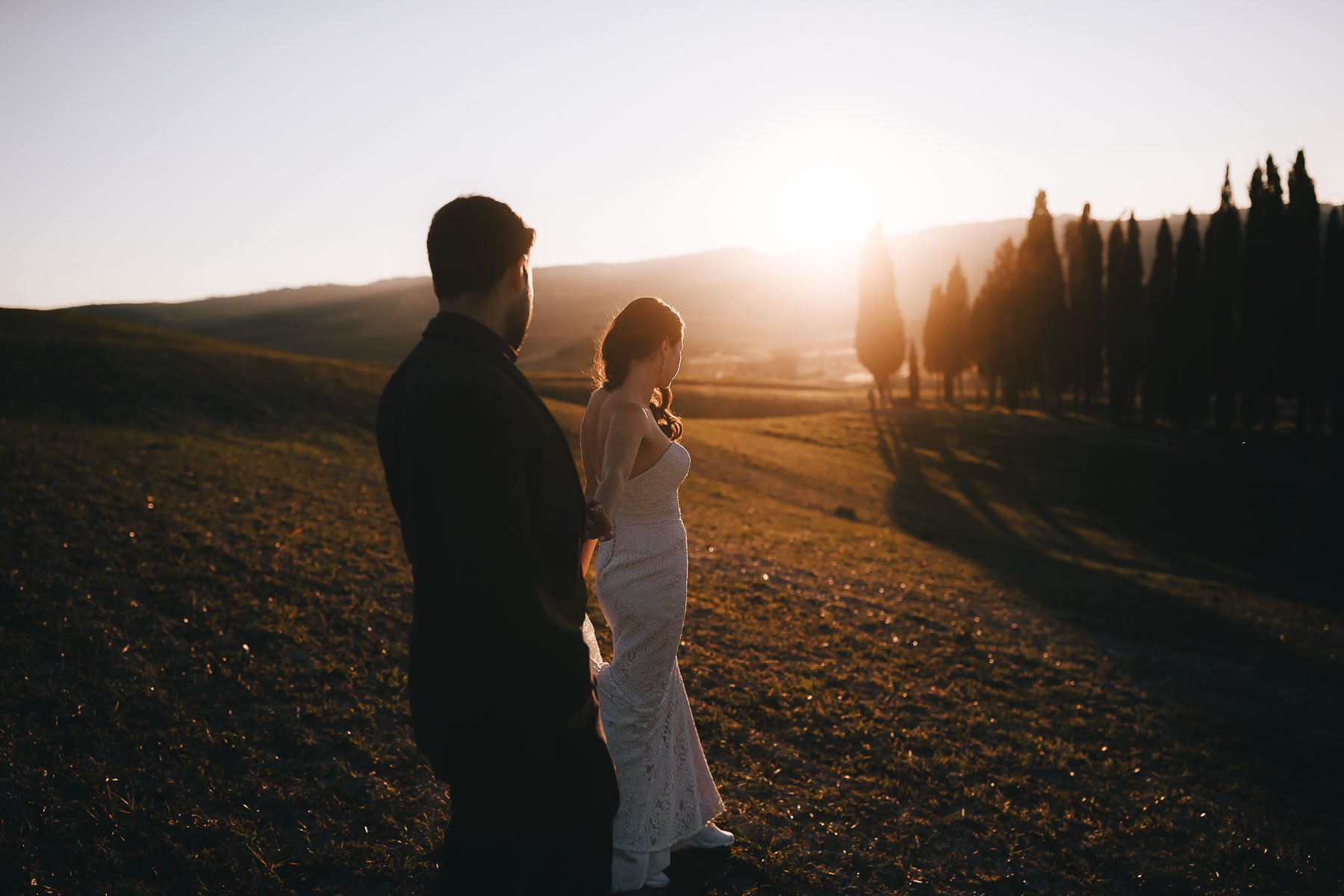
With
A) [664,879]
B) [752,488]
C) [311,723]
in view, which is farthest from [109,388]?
[664,879]

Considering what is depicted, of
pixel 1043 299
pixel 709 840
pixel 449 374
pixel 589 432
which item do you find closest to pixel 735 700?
pixel 709 840

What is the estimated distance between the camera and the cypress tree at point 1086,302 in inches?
2002

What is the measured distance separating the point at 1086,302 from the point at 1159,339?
6.75 m

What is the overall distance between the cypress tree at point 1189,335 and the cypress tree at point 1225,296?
1.53 feet

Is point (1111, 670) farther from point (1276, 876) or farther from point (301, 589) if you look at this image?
point (301, 589)

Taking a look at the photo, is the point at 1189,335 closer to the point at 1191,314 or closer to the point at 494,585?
the point at 1191,314

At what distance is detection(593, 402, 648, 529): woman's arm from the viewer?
4023 mm

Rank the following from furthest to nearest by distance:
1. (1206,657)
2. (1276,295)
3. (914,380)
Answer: (914,380), (1276,295), (1206,657)

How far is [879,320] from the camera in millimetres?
53219

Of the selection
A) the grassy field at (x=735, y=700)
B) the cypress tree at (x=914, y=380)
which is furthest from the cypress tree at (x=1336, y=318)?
the grassy field at (x=735, y=700)

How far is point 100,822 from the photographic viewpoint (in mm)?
5227

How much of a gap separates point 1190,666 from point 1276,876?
20.7ft

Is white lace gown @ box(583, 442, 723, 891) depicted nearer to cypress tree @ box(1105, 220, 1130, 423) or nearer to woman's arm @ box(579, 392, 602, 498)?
woman's arm @ box(579, 392, 602, 498)

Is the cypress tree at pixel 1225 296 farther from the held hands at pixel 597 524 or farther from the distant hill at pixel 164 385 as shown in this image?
the held hands at pixel 597 524
